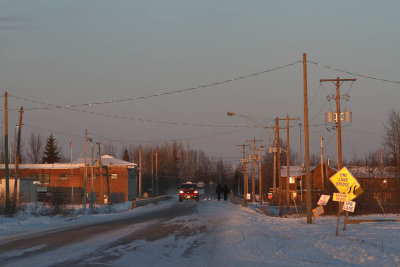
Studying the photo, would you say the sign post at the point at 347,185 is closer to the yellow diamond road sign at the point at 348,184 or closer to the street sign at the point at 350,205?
the yellow diamond road sign at the point at 348,184

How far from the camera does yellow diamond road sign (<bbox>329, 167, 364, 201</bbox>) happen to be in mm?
19750

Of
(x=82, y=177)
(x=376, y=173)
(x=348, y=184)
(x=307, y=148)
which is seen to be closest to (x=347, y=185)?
(x=348, y=184)

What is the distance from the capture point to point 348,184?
19.9 m

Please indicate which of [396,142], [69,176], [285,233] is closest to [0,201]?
[285,233]

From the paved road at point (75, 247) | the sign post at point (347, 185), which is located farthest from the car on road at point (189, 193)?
the sign post at point (347, 185)

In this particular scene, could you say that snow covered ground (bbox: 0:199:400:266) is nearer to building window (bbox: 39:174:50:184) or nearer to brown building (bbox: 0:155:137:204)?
brown building (bbox: 0:155:137:204)

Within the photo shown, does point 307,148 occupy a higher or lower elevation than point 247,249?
higher

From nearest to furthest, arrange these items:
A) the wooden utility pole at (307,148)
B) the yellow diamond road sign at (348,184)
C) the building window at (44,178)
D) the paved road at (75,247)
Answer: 1. the paved road at (75,247)
2. the yellow diamond road sign at (348,184)
3. the wooden utility pole at (307,148)
4. the building window at (44,178)

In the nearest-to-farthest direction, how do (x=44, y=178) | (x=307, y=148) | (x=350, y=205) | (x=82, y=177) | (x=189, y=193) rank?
(x=350, y=205) < (x=307, y=148) < (x=189, y=193) < (x=82, y=177) < (x=44, y=178)

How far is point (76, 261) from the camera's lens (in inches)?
509

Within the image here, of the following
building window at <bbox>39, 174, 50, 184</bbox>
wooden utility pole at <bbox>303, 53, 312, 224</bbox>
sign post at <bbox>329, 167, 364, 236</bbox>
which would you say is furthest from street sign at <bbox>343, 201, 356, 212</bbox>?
building window at <bbox>39, 174, 50, 184</bbox>

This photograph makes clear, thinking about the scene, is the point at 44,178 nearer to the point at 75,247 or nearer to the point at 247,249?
the point at 75,247

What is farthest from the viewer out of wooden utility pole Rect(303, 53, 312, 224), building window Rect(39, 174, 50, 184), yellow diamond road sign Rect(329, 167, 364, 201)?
building window Rect(39, 174, 50, 184)

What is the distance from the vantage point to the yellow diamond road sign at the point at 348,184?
778 inches
